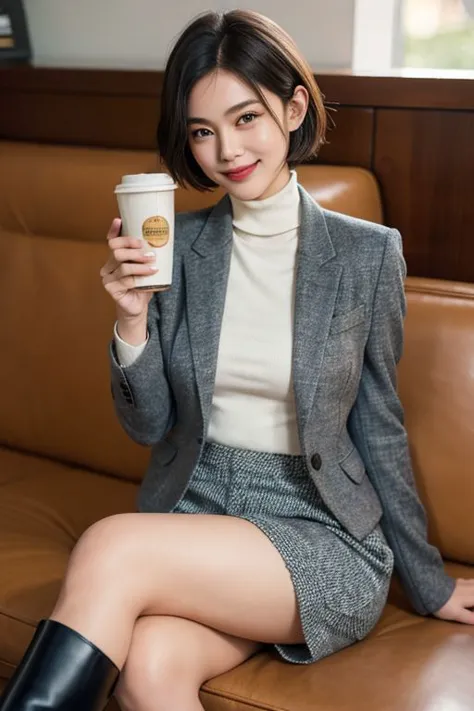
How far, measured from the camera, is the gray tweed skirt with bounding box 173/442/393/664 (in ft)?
4.14

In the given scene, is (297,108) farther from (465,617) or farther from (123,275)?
(465,617)

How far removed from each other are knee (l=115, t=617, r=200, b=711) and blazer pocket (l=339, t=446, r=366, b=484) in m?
0.36

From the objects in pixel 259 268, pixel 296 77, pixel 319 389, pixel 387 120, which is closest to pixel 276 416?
pixel 319 389

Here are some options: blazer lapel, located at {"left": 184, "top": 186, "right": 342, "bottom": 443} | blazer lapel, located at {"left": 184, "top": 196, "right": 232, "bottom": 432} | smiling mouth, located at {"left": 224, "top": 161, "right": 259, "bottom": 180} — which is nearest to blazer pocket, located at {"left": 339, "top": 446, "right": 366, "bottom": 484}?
blazer lapel, located at {"left": 184, "top": 186, "right": 342, "bottom": 443}

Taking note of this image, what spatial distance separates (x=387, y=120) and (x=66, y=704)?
116 cm

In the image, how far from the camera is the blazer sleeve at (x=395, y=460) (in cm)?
136

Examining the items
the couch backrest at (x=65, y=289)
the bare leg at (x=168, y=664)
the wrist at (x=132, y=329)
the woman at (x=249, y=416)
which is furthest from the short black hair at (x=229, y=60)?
the bare leg at (x=168, y=664)

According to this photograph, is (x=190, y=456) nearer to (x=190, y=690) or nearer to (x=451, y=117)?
(x=190, y=690)

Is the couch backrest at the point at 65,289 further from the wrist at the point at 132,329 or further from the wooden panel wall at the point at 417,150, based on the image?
the wrist at the point at 132,329

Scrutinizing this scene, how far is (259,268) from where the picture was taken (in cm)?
137

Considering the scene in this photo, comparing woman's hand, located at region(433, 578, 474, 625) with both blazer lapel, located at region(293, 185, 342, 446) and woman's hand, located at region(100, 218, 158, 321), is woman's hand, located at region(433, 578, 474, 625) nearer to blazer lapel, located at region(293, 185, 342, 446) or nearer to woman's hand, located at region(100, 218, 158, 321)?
blazer lapel, located at region(293, 185, 342, 446)

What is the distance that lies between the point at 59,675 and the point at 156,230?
21.4 inches

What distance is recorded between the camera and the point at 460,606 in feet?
4.60

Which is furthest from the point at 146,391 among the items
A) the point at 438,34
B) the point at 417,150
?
the point at 438,34
